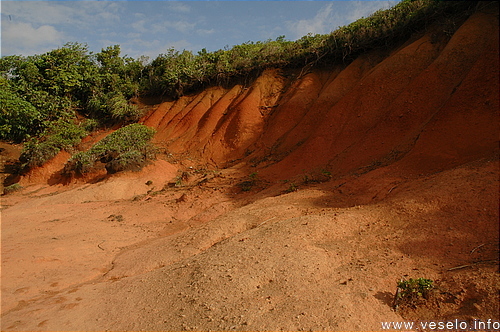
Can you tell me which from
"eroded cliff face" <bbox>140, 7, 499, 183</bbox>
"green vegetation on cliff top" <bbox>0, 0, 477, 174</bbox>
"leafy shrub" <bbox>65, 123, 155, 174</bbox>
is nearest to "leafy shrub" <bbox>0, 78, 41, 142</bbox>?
"green vegetation on cliff top" <bbox>0, 0, 477, 174</bbox>

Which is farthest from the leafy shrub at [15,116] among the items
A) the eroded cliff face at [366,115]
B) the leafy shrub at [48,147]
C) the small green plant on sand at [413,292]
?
the small green plant on sand at [413,292]

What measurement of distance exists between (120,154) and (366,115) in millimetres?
9329

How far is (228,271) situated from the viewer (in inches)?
146

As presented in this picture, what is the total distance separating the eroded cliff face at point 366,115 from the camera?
623cm

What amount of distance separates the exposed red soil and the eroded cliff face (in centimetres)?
5

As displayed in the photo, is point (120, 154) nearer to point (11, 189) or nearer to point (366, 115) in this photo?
point (11, 189)

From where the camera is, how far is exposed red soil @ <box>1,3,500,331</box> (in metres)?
2.93

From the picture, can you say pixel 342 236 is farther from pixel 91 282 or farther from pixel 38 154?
pixel 38 154

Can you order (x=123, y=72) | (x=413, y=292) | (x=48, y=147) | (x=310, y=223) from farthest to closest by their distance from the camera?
(x=123, y=72)
(x=48, y=147)
(x=310, y=223)
(x=413, y=292)

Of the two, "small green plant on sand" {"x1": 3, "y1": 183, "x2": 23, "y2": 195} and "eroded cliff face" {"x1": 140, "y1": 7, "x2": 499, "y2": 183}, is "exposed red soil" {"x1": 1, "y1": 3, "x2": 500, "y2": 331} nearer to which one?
"eroded cliff face" {"x1": 140, "y1": 7, "x2": 499, "y2": 183}

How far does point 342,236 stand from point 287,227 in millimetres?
870

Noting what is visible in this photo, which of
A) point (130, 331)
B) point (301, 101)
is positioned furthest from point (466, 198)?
point (301, 101)

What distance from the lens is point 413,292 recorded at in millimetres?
2611

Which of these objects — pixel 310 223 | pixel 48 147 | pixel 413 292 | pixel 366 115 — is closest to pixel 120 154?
pixel 48 147
